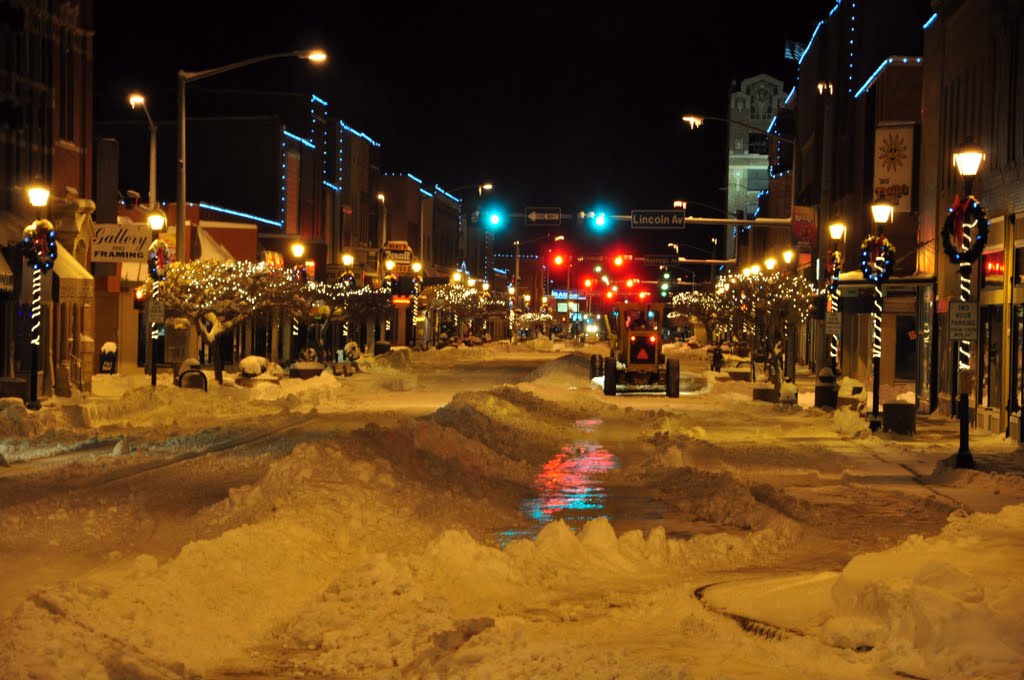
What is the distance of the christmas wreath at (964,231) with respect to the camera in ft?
68.0

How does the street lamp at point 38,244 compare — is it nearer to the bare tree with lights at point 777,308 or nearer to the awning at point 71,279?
the awning at point 71,279

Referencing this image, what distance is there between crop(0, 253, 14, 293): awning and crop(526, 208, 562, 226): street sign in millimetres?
21954

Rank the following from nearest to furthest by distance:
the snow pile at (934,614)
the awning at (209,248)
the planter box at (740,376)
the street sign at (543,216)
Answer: the snow pile at (934,614)
the planter box at (740,376)
the awning at (209,248)
the street sign at (543,216)

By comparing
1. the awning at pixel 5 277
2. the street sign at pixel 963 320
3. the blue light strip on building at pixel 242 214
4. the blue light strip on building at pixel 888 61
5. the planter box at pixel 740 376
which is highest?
the blue light strip on building at pixel 888 61

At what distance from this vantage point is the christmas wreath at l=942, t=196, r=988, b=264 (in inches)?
816

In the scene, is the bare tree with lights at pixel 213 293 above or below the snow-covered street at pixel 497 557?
above

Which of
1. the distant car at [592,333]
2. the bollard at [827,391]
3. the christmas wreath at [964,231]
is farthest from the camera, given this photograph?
the distant car at [592,333]

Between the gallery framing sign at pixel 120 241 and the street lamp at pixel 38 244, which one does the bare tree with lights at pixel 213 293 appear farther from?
the street lamp at pixel 38 244

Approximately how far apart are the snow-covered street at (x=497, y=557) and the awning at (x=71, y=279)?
10.4 m

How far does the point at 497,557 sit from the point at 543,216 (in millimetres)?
38889

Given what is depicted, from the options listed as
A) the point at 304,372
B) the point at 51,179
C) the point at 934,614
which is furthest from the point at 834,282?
the point at 934,614

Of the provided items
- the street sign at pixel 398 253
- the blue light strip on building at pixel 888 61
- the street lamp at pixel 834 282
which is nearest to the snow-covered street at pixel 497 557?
the street lamp at pixel 834 282

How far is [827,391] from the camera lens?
1200 inches

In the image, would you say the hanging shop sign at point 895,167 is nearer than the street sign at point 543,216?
Yes
